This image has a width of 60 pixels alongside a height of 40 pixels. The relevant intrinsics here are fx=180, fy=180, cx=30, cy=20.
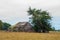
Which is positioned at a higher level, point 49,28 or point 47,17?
point 47,17

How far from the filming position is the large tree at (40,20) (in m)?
53.5

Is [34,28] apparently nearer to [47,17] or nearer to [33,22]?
[33,22]

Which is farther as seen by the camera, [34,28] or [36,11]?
[36,11]

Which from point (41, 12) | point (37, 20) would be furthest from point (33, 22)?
point (41, 12)

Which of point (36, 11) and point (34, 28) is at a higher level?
point (36, 11)

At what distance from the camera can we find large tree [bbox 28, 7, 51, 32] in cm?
5352

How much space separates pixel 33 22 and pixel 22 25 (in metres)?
3.80

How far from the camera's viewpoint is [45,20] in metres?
54.7

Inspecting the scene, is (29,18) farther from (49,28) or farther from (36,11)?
(49,28)

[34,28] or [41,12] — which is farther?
[41,12]

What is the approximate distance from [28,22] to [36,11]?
4.34 meters

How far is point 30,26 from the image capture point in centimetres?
5578

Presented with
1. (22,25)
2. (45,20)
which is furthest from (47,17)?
(22,25)

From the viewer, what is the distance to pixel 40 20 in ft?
178
